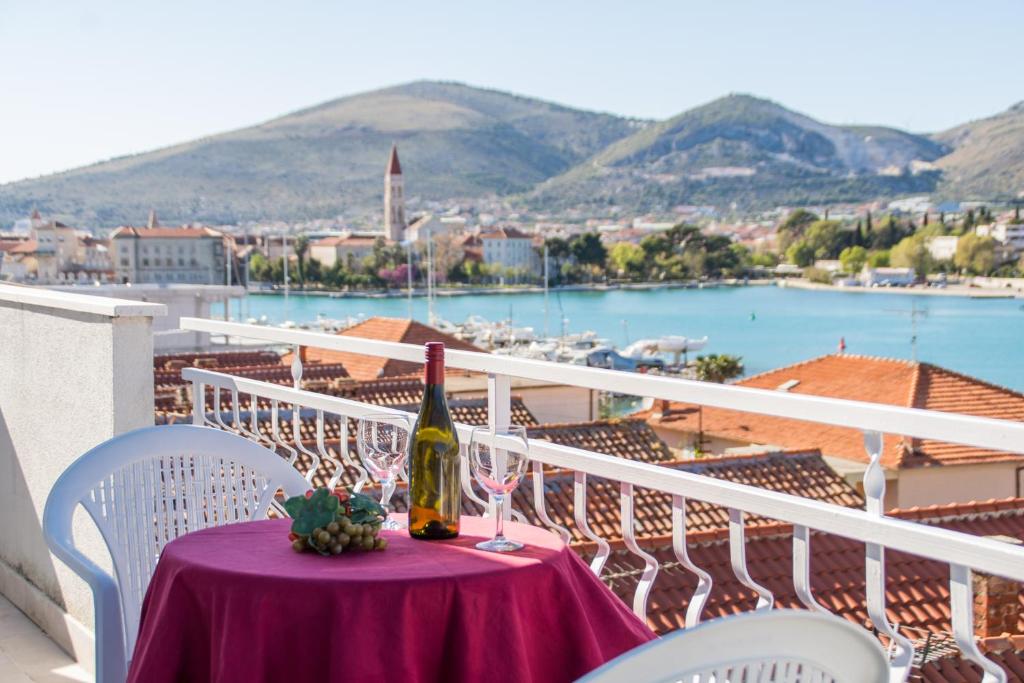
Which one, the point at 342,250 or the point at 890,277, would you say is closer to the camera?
the point at 890,277

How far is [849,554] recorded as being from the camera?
1045 cm

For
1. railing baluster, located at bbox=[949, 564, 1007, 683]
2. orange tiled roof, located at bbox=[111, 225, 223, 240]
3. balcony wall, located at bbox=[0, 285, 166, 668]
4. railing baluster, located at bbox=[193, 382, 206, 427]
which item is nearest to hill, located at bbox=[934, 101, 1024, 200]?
orange tiled roof, located at bbox=[111, 225, 223, 240]

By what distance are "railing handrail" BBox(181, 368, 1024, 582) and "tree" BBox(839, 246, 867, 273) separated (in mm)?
102781

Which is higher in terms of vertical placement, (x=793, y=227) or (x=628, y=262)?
(x=793, y=227)

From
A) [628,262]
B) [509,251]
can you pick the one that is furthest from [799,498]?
[509,251]

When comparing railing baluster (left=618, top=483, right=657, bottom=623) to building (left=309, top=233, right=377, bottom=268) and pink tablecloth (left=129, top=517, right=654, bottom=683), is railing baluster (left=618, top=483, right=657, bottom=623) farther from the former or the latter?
building (left=309, top=233, right=377, bottom=268)

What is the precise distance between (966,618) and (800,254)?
110 meters

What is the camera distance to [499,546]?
72.9 inches

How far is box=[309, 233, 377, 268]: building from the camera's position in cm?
10488

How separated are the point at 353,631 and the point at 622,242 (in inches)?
4349

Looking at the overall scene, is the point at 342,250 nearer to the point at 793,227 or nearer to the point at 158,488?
the point at 793,227

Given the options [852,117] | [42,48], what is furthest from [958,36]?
[42,48]

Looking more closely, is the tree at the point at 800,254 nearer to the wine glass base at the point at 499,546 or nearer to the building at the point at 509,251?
the building at the point at 509,251

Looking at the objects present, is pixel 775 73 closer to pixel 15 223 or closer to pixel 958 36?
pixel 958 36
